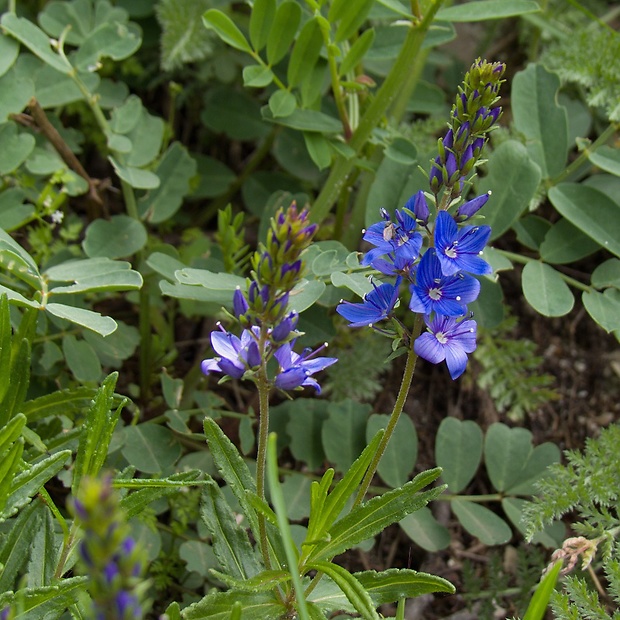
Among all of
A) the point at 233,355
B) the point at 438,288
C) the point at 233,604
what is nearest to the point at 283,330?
the point at 233,355

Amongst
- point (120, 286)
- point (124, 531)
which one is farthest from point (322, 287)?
point (124, 531)

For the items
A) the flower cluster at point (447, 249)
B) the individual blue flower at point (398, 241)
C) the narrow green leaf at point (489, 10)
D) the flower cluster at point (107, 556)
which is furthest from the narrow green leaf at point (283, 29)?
the flower cluster at point (107, 556)

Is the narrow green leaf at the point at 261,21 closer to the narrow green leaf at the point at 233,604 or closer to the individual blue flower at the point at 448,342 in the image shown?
the individual blue flower at the point at 448,342

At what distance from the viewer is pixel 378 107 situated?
2.68 m

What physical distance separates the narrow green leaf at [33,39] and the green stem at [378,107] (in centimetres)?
103

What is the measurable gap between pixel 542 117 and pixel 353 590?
1889mm

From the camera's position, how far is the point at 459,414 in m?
3.30

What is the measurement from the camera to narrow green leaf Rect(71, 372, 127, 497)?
1.84 m

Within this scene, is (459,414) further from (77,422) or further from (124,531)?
(124,531)

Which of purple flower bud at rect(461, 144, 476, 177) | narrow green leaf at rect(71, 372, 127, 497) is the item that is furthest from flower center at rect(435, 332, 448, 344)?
narrow green leaf at rect(71, 372, 127, 497)

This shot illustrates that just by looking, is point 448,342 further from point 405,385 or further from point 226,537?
point 226,537

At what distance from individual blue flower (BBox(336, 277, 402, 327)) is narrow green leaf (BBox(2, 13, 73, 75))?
60.9 inches

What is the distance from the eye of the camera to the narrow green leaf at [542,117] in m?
2.79

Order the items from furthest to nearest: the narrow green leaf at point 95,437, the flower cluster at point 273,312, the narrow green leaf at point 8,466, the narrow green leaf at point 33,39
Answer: the narrow green leaf at point 33,39 < the narrow green leaf at point 95,437 < the narrow green leaf at point 8,466 < the flower cluster at point 273,312
